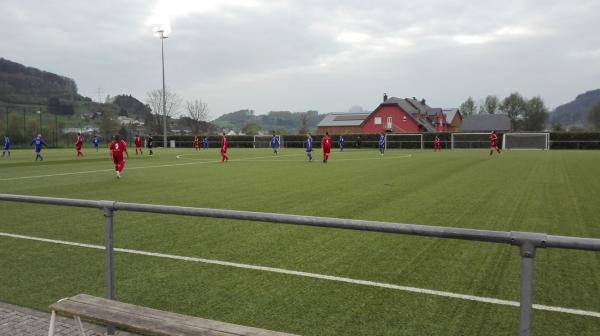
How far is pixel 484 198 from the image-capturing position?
1230 cm

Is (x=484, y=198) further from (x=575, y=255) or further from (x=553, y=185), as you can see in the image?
(x=575, y=255)

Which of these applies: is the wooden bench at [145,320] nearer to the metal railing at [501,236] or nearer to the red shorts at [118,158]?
the metal railing at [501,236]

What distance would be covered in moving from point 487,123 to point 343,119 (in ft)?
99.0

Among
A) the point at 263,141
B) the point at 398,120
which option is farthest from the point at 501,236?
the point at 398,120

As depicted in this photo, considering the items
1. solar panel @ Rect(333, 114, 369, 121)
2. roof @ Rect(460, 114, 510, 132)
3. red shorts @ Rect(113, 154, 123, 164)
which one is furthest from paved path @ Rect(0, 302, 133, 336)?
solar panel @ Rect(333, 114, 369, 121)

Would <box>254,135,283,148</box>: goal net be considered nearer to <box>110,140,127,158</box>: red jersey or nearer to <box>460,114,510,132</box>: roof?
<box>110,140,127,158</box>: red jersey

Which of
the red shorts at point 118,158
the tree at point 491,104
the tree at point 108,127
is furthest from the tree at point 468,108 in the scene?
the red shorts at point 118,158

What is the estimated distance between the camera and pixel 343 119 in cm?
10394

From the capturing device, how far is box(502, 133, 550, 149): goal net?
50062 millimetres

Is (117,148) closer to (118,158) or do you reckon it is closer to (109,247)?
(118,158)

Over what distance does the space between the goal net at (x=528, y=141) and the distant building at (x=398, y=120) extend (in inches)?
1189

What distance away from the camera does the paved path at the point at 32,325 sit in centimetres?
418

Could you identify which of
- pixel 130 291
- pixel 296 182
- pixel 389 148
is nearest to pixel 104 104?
pixel 389 148

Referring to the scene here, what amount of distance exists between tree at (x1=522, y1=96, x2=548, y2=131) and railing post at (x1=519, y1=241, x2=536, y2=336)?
113231 millimetres
